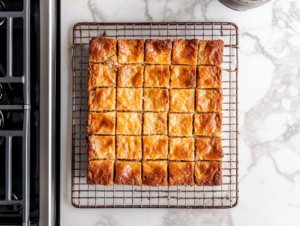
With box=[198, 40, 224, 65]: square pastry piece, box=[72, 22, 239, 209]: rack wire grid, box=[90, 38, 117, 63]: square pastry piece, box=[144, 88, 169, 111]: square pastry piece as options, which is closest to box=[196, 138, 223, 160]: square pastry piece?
box=[72, 22, 239, 209]: rack wire grid

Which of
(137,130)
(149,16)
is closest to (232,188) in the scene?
(137,130)

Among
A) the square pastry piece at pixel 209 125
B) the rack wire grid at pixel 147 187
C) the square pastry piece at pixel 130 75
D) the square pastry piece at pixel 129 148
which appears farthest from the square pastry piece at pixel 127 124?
the square pastry piece at pixel 209 125

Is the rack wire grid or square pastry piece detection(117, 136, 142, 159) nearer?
square pastry piece detection(117, 136, 142, 159)

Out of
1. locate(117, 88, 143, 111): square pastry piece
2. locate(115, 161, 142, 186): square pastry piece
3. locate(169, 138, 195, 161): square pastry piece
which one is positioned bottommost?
locate(115, 161, 142, 186): square pastry piece

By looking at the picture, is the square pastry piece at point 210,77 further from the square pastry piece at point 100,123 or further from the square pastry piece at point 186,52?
the square pastry piece at point 100,123

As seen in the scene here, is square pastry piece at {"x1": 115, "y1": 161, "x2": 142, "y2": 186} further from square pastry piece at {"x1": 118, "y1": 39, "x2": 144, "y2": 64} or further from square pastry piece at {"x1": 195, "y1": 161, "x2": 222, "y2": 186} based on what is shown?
square pastry piece at {"x1": 118, "y1": 39, "x2": 144, "y2": 64}

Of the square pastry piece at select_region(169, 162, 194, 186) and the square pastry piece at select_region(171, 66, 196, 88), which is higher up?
the square pastry piece at select_region(171, 66, 196, 88)

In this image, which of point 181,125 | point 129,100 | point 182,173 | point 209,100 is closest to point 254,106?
point 209,100

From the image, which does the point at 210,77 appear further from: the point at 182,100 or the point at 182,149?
the point at 182,149
